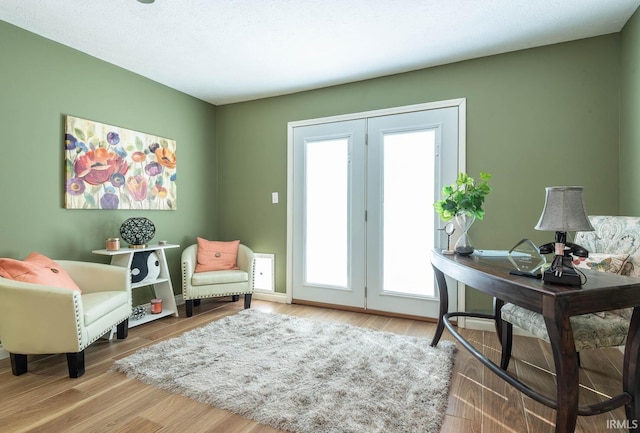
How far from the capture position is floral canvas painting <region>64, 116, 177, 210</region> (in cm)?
283

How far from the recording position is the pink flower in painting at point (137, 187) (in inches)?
130

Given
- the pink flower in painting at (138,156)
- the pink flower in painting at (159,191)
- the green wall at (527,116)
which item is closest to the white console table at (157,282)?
the pink flower in painting at (159,191)

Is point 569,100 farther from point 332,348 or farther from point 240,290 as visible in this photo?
point 240,290

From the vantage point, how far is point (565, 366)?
131 cm

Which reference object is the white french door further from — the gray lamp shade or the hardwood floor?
the gray lamp shade

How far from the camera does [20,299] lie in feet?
6.59

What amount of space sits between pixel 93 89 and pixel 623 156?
4514 millimetres

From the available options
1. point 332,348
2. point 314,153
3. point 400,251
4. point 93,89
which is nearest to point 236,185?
point 314,153

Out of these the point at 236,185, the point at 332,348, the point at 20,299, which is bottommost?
the point at 332,348

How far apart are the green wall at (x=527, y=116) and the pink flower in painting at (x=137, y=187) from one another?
83.6 inches

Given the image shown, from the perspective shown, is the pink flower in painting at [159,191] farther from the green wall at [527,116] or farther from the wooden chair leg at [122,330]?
the green wall at [527,116]

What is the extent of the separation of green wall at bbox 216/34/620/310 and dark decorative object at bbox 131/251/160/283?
2.39 metres

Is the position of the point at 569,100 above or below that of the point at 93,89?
below

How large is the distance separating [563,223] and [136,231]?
127 inches
